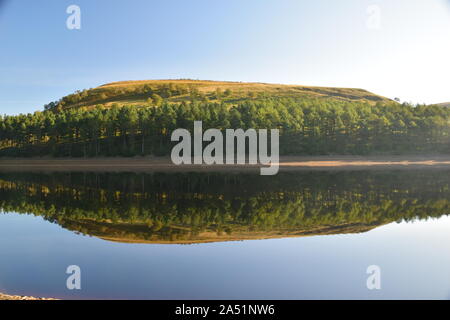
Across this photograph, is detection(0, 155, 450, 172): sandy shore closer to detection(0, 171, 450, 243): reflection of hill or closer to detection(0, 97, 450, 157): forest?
detection(0, 97, 450, 157): forest

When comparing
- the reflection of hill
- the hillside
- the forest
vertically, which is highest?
the hillside

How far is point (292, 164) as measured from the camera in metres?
74.9

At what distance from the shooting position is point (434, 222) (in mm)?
20547

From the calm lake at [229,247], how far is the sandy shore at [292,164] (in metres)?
41.8

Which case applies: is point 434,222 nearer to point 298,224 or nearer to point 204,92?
point 298,224

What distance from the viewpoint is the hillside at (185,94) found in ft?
540

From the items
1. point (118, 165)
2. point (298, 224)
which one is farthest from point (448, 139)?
point (298, 224)

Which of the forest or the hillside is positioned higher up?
the hillside

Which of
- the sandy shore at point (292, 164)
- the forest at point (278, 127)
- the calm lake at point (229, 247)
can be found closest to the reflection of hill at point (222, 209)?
the calm lake at point (229, 247)

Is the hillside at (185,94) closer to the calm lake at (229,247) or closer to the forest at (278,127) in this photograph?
the forest at (278,127)

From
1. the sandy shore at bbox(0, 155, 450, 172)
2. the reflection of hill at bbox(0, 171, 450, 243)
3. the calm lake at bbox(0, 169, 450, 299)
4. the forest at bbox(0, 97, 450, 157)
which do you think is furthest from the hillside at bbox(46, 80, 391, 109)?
the calm lake at bbox(0, 169, 450, 299)

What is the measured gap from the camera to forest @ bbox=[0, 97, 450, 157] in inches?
3270

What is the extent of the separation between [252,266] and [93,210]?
50.1ft

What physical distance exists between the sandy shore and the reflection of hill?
33927mm
